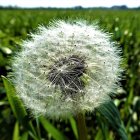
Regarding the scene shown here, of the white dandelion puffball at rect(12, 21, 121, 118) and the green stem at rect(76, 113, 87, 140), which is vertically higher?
the white dandelion puffball at rect(12, 21, 121, 118)

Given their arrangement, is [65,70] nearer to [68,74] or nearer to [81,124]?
[68,74]

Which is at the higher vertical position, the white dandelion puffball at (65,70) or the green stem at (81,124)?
the white dandelion puffball at (65,70)

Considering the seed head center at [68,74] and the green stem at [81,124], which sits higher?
the seed head center at [68,74]

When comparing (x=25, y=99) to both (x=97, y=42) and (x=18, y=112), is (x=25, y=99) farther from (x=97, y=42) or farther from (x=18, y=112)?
(x=18, y=112)

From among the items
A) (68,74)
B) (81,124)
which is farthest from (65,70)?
(81,124)

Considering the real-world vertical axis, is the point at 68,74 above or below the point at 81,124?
above

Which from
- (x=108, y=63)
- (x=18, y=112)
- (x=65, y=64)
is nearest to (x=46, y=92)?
(x=65, y=64)

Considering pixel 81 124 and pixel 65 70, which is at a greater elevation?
pixel 65 70

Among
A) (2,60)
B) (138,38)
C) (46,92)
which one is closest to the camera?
(46,92)
